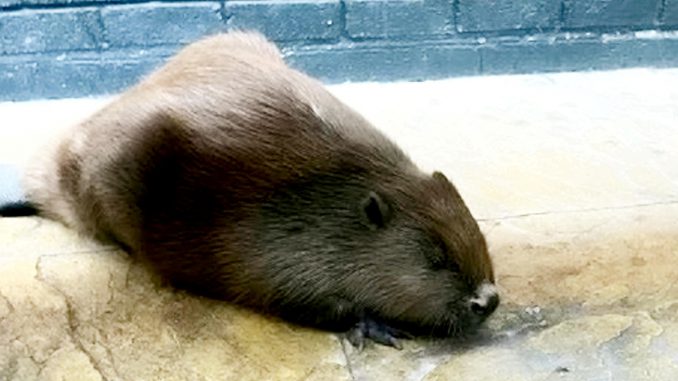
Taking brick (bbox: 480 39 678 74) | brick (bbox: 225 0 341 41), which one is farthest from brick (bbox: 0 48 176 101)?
brick (bbox: 480 39 678 74)

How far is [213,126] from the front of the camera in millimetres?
2391

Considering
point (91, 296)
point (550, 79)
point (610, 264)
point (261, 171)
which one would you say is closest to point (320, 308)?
point (261, 171)

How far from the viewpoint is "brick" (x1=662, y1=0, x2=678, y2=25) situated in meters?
4.34

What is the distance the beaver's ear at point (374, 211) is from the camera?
7.54ft

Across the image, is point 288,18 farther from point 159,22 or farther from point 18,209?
Answer: point 18,209

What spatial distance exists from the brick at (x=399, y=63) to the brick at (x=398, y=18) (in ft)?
0.18

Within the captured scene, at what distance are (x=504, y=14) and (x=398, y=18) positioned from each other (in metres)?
0.42

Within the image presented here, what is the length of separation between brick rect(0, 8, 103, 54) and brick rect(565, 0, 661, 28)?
1813 mm

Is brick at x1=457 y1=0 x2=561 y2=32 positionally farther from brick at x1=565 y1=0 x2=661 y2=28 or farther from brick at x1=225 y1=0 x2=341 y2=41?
brick at x1=225 y1=0 x2=341 y2=41

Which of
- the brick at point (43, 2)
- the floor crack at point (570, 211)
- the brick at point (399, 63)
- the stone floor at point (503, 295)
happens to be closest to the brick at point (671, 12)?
the brick at point (399, 63)

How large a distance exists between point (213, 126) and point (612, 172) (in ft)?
4.24

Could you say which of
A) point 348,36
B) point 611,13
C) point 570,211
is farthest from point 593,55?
point 570,211

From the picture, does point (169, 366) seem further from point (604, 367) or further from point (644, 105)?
point (644, 105)

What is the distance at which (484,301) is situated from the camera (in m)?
2.27
